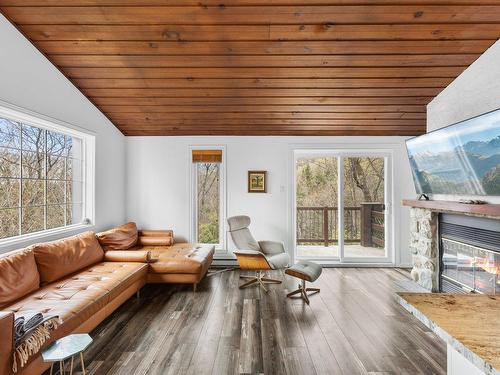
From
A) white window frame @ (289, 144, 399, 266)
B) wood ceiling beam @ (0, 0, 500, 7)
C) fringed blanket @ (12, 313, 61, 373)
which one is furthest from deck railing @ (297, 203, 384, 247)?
fringed blanket @ (12, 313, 61, 373)

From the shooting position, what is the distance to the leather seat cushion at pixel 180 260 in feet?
11.5

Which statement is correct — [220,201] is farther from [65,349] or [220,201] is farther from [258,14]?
[65,349]

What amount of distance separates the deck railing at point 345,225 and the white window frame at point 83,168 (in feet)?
10.7

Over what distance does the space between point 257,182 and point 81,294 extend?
2944 millimetres

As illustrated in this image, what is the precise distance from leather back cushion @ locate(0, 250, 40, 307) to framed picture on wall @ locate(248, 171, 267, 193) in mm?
3004

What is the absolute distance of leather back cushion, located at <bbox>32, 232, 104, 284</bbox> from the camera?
8.72 feet

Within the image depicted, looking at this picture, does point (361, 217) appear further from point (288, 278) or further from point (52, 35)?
point (52, 35)

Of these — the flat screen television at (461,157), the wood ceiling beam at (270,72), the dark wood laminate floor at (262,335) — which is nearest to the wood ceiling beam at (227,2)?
the wood ceiling beam at (270,72)

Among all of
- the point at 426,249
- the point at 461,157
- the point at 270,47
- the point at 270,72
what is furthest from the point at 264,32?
the point at 426,249

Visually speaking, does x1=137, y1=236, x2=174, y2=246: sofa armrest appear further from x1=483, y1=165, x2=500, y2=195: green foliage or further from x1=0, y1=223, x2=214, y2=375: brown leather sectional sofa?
x1=483, y1=165, x2=500, y2=195: green foliage

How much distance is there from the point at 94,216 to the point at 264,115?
282 cm

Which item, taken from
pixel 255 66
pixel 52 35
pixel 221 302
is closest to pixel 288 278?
pixel 221 302

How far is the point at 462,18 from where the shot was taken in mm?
2518

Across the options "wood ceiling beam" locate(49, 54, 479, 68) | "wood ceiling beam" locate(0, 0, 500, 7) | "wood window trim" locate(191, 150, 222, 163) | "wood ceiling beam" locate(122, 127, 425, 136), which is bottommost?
"wood window trim" locate(191, 150, 222, 163)
